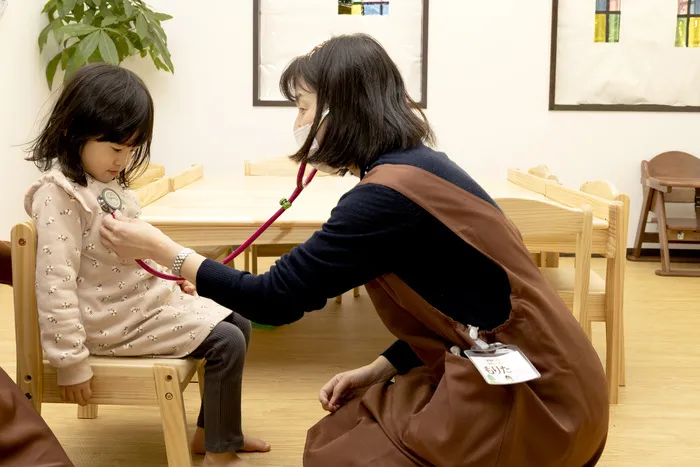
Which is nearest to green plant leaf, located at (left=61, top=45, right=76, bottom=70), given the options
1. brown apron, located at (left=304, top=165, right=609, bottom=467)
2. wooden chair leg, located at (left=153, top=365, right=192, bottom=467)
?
wooden chair leg, located at (left=153, top=365, right=192, bottom=467)

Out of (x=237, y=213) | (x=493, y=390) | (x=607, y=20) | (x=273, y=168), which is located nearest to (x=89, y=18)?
(x=273, y=168)

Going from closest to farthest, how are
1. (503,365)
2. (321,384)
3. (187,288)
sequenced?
1. (503,365)
2. (187,288)
3. (321,384)

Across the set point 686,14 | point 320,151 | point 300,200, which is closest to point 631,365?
point 300,200

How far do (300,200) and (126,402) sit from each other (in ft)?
4.13

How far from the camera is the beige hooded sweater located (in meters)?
1.49

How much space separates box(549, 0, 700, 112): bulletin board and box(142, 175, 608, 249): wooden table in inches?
77.9

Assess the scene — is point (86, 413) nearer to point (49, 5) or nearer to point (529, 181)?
point (529, 181)

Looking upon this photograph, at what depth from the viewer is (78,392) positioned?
1.54 metres

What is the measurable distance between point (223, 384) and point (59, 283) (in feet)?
1.38

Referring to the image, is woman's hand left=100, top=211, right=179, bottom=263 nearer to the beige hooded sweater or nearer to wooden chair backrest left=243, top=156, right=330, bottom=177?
the beige hooded sweater

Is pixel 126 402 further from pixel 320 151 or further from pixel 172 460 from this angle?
pixel 320 151

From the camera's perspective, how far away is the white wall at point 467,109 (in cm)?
487

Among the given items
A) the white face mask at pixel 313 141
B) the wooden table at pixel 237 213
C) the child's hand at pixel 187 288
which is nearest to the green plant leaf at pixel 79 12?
the wooden table at pixel 237 213

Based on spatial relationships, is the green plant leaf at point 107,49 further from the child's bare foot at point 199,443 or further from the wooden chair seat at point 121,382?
the wooden chair seat at point 121,382
